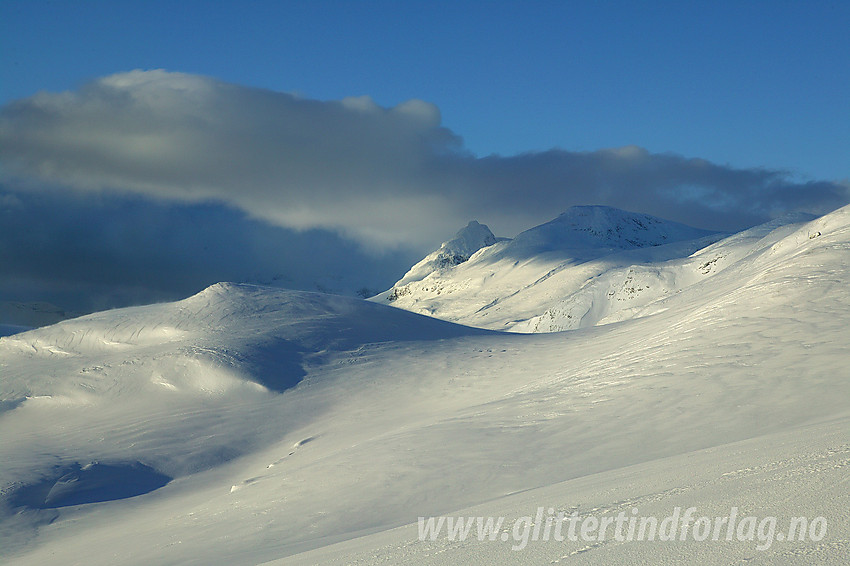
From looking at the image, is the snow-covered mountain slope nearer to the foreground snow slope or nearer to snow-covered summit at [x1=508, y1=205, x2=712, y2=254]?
snow-covered summit at [x1=508, y1=205, x2=712, y2=254]

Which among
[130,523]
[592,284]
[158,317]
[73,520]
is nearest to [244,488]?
[130,523]

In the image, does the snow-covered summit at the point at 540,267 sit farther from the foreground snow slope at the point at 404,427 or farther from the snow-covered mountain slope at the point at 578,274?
the foreground snow slope at the point at 404,427

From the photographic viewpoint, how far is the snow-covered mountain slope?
66.4 m

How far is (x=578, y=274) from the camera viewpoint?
12206 cm

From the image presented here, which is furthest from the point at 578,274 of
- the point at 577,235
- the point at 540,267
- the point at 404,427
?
the point at 404,427

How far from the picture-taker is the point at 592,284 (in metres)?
77.9

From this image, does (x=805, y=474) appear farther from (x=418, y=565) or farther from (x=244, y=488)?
(x=244, y=488)

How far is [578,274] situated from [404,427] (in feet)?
350

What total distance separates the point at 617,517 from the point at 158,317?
102ft

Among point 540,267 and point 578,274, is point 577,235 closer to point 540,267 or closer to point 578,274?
point 540,267

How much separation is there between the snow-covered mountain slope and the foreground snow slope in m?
24.2

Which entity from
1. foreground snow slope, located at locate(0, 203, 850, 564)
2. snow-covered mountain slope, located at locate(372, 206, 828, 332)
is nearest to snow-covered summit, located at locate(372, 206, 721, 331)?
snow-covered mountain slope, located at locate(372, 206, 828, 332)

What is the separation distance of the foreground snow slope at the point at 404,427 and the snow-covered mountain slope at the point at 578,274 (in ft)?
79.4

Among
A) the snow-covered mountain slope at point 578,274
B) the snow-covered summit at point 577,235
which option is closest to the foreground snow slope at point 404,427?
the snow-covered mountain slope at point 578,274
